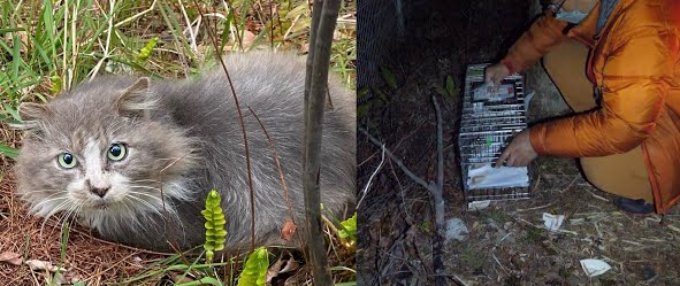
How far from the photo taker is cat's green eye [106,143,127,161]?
113 inches

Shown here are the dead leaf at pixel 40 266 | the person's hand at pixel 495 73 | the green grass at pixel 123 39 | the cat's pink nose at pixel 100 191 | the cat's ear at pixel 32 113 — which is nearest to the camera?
the person's hand at pixel 495 73

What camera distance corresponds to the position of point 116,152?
2871mm

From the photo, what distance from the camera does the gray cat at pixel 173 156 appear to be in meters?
2.88

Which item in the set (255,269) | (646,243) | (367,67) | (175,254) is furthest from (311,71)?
(175,254)

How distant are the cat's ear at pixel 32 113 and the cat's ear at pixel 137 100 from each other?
26cm

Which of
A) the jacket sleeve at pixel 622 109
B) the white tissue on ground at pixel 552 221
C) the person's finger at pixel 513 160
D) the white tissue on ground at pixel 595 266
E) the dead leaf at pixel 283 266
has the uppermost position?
the jacket sleeve at pixel 622 109

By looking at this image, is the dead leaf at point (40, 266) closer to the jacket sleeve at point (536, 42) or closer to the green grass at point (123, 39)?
the green grass at point (123, 39)

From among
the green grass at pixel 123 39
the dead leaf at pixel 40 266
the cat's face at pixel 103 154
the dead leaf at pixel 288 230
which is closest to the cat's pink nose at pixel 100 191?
the cat's face at pixel 103 154

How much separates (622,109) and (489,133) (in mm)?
308

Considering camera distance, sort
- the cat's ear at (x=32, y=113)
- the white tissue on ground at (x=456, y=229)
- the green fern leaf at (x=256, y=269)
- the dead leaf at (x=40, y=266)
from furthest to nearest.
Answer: the dead leaf at (x=40, y=266) → the cat's ear at (x=32, y=113) → the green fern leaf at (x=256, y=269) → the white tissue on ground at (x=456, y=229)

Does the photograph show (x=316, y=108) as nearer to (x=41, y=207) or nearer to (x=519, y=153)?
(x=519, y=153)

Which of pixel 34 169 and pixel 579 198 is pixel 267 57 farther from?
pixel 579 198

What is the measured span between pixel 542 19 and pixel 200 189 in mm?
1426

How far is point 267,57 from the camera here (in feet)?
11.2
